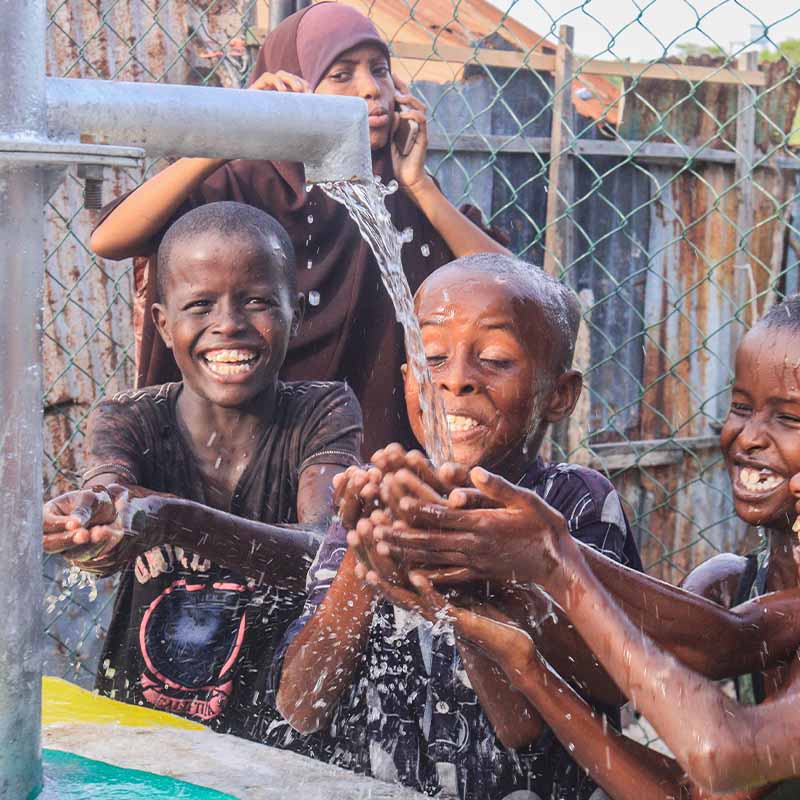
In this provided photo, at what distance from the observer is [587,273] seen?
4.38m

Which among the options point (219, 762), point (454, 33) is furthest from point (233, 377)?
point (454, 33)

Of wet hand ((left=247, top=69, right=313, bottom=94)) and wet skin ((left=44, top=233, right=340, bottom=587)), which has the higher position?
wet hand ((left=247, top=69, right=313, bottom=94))

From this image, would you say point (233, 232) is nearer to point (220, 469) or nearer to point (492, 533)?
point (220, 469)

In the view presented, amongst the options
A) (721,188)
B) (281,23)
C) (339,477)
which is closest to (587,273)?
(721,188)

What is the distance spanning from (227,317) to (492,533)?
1.12 m

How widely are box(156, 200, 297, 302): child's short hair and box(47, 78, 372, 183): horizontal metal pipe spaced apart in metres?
1.14

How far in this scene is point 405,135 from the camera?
2.86 metres

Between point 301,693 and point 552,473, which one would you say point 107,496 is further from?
point 552,473

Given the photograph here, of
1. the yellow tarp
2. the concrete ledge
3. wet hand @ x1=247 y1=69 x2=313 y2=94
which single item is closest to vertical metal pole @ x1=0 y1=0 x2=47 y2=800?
the concrete ledge

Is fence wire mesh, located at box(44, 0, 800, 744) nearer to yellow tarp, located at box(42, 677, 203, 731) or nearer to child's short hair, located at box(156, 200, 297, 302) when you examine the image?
child's short hair, located at box(156, 200, 297, 302)

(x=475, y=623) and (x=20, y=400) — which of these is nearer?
(x=20, y=400)

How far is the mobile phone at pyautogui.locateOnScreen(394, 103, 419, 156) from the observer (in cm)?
284

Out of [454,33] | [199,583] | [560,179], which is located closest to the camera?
[199,583]

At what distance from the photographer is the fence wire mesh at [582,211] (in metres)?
3.82
